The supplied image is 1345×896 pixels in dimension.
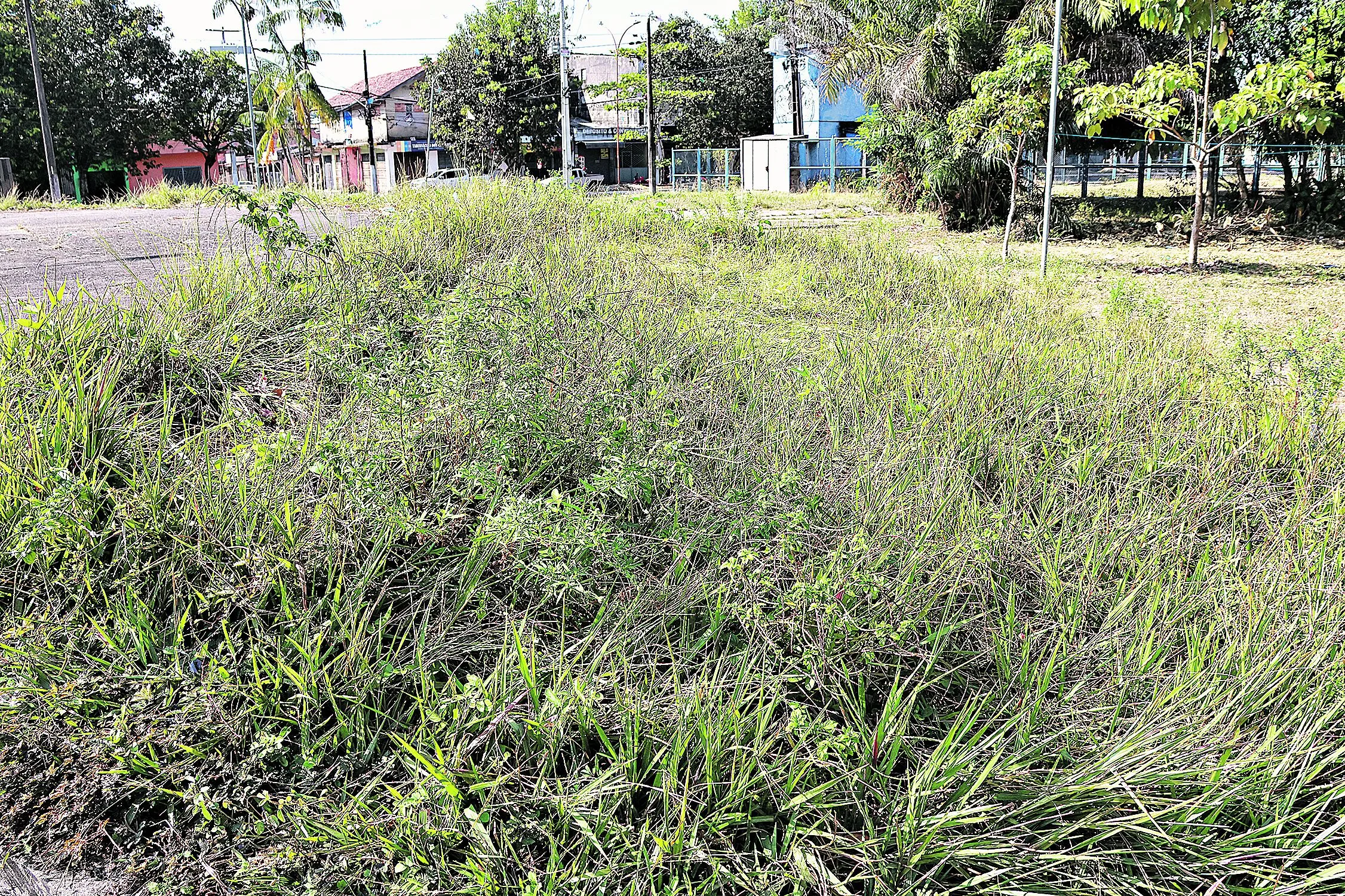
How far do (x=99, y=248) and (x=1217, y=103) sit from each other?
1154 centimetres

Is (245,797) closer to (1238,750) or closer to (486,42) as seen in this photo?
(1238,750)

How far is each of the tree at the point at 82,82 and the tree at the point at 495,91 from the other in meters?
11.5

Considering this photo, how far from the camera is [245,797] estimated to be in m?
2.28

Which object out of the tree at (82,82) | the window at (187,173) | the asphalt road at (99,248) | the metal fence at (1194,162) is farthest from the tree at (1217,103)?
the window at (187,173)

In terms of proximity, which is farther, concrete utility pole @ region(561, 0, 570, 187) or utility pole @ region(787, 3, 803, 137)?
utility pole @ region(787, 3, 803, 137)

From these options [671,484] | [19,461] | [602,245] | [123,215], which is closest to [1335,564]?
[671,484]

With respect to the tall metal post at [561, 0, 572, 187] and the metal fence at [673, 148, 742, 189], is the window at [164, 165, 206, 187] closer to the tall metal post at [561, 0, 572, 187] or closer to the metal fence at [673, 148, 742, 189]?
the metal fence at [673, 148, 742, 189]

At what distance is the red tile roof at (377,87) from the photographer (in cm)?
5022

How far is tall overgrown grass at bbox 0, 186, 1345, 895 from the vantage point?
2135 mm

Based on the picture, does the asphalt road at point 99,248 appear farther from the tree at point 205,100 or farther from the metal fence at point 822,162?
the tree at point 205,100

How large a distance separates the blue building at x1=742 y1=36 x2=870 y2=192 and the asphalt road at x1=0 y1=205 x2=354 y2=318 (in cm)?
2413

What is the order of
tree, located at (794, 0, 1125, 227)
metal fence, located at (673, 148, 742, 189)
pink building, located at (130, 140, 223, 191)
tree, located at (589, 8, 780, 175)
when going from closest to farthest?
tree, located at (794, 0, 1125, 227)
metal fence, located at (673, 148, 742, 189)
tree, located at (589, 8, 780, 175)
pink building, located at (130, 140, 223, 191)

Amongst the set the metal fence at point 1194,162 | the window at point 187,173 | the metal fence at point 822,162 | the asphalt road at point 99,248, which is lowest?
the asphalt road at point 99,248

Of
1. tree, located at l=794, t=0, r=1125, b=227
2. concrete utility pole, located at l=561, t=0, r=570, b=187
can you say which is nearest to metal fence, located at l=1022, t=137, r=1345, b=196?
tree, located at l=794, t=0, r=1125, b=227
